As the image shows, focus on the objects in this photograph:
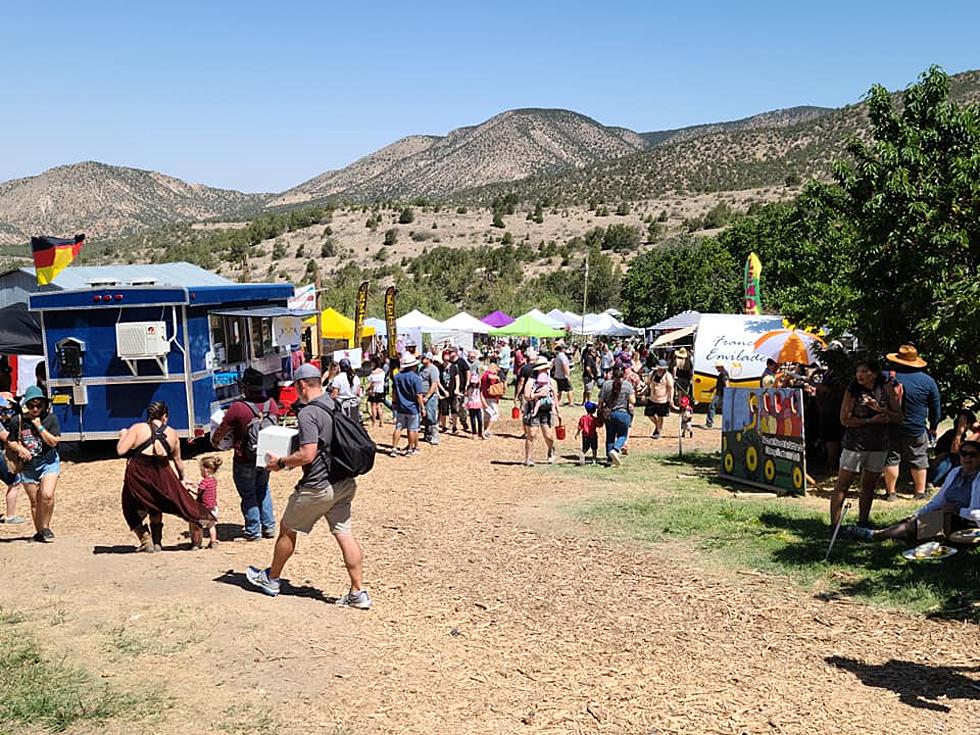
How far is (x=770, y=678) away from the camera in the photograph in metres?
5.75

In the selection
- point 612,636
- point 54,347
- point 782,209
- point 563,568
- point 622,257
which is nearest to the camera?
point 612,636

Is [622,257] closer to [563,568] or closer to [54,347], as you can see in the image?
[54,347]

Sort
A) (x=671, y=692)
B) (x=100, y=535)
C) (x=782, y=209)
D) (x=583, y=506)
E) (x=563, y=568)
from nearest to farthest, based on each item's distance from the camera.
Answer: (x=671, y=692)
(x=563, y=568)
(x=100, y=535)
(x=583, y=506)
(x=782, y=209)

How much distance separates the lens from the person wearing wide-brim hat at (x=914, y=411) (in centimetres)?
984

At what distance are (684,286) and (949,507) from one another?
31.5 m

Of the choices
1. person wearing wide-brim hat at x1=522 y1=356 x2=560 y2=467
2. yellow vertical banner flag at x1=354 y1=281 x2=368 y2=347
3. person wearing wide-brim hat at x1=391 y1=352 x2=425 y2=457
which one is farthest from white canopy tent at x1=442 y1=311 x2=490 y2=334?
person wearing wide-brim hat at x1=522 y1=356 x2=560 y2=467

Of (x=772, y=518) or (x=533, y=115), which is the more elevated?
(x=533, y=115)

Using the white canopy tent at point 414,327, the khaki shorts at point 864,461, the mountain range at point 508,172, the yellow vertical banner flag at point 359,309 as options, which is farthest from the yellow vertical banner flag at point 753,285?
the mountain range at point 508,172

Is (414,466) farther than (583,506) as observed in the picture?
Yes

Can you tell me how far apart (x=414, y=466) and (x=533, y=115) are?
134 metres

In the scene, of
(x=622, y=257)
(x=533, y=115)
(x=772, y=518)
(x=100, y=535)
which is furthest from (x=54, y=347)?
(x=533, y=115)

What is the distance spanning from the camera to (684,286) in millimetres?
38562

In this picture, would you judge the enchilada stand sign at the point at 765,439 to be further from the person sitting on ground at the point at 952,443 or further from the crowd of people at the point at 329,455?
the person sitting on ground at the point at 952,443

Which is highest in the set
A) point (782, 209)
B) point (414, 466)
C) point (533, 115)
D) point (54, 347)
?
point (533, 115)
